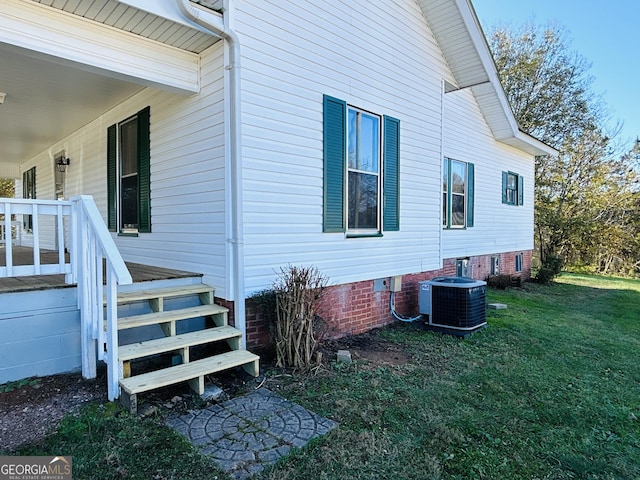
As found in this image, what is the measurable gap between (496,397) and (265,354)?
88.3 inches

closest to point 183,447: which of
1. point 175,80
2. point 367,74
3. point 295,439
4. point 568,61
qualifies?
point 295,439

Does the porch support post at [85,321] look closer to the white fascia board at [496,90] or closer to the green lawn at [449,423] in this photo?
the green lawn at [449,423]

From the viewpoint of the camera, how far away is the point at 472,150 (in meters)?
9.02

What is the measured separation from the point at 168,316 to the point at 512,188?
34.3 feet

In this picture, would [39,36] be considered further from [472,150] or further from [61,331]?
[472,150]

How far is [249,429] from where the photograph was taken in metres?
2.67

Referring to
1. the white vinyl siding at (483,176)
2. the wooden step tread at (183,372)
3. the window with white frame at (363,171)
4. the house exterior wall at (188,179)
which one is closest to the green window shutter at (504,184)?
the white vinyl siding at (483,176)

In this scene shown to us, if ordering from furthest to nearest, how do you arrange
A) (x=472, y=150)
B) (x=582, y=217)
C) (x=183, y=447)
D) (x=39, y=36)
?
1. (x=582, y=217)
2. (x=472, y=150)
3. (x=39, y=36)
4. (x=183, y=447)

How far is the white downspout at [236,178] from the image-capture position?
12.3ft

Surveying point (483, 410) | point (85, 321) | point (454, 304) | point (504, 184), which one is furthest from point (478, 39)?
point (85, 321)

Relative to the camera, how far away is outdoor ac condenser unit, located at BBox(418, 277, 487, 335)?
5.24 meters

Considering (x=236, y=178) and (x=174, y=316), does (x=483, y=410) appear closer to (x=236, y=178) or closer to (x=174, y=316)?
(x=174, y=316)

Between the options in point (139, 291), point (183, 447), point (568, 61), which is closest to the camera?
point (183, 447)

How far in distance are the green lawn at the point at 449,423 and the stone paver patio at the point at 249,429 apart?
0.10m
